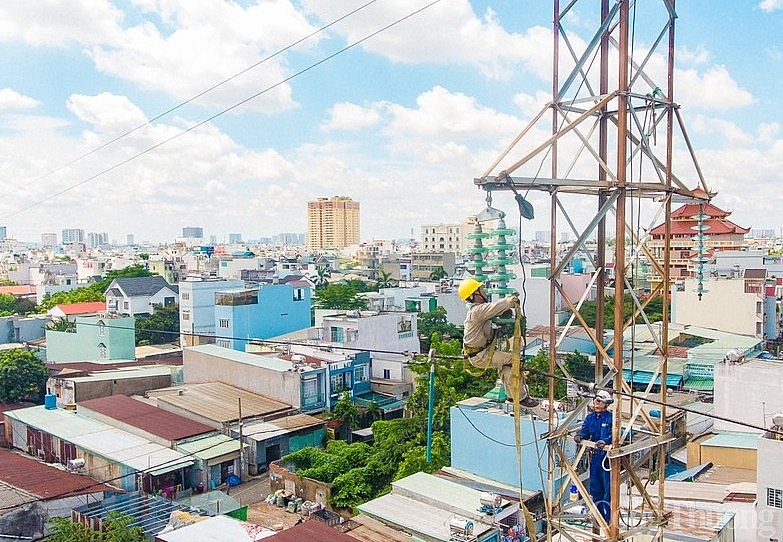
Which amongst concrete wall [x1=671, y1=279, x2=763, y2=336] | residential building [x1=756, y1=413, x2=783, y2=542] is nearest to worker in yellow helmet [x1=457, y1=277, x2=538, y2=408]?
residential building [x1=756, y1=413, x2=783, y2=542]

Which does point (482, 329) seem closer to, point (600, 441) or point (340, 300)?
point (600, 441)

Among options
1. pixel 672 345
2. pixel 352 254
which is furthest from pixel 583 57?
pixel 352 254

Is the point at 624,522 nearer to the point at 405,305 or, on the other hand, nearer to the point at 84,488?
the point at 84,488

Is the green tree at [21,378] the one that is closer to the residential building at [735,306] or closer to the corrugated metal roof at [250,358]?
the corrugated metal roof at [250,358]

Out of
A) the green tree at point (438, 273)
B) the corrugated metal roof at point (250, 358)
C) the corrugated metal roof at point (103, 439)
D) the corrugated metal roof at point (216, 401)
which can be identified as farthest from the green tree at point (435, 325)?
the green tree at point (438, 273)

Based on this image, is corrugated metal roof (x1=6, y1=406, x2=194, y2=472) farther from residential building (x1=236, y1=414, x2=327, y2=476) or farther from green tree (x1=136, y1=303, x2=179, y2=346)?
green tree (x1=136, y1=303, x2=179, y2=346)

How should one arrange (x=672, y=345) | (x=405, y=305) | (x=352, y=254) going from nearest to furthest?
(x=672, y=345)
(x=405, y=305)
(x=352, y=254)

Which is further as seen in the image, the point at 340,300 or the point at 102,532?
the point at 340,300

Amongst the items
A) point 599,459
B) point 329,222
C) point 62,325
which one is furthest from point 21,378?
point 329,222
